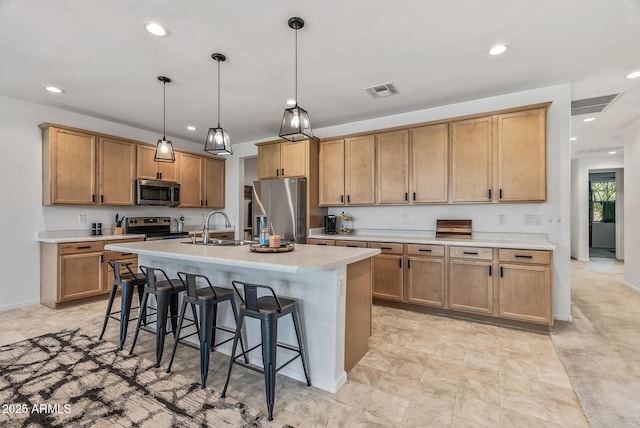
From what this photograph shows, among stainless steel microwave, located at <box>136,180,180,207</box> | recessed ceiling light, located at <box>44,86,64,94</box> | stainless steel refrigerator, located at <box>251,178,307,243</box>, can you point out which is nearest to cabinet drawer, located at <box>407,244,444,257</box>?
stainless steel refrigerator, located at <box>251,178,307,243</box>

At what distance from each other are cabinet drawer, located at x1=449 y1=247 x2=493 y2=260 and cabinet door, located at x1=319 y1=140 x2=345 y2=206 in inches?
68.8

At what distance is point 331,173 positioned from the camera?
470 cm

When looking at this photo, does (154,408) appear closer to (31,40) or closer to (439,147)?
(31,40)

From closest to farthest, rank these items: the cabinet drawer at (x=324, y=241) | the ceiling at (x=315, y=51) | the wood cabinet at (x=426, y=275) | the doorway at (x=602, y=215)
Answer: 1. the ceiling at (x=315, y=51)
2. the wood cabinet at (x=426, y=275)
3. the cabinet drawer at (x=324, y=241)
4. the doorway at (x=602, y=215)

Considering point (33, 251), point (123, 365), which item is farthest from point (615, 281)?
point (33, 251)

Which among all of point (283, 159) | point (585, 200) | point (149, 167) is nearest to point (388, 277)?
point (283, 159)

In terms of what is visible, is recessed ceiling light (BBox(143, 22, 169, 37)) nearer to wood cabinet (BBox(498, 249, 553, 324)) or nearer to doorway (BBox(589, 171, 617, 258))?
wood cabinet (BBox(498, 249, 553, 324))

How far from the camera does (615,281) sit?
5344 millimetres

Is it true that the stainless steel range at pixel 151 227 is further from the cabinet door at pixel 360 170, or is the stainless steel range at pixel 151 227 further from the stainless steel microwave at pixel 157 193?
the cabinet door at pixel 360 170

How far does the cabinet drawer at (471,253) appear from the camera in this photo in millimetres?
3289

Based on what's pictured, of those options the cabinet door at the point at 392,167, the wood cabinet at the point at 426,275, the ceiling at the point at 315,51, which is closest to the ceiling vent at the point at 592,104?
the ceiling at the point at 315,51

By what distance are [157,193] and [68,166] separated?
122 cm

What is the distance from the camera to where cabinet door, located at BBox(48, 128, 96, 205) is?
13.0ft

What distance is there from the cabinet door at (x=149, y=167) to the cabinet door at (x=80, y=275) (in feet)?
4.72
